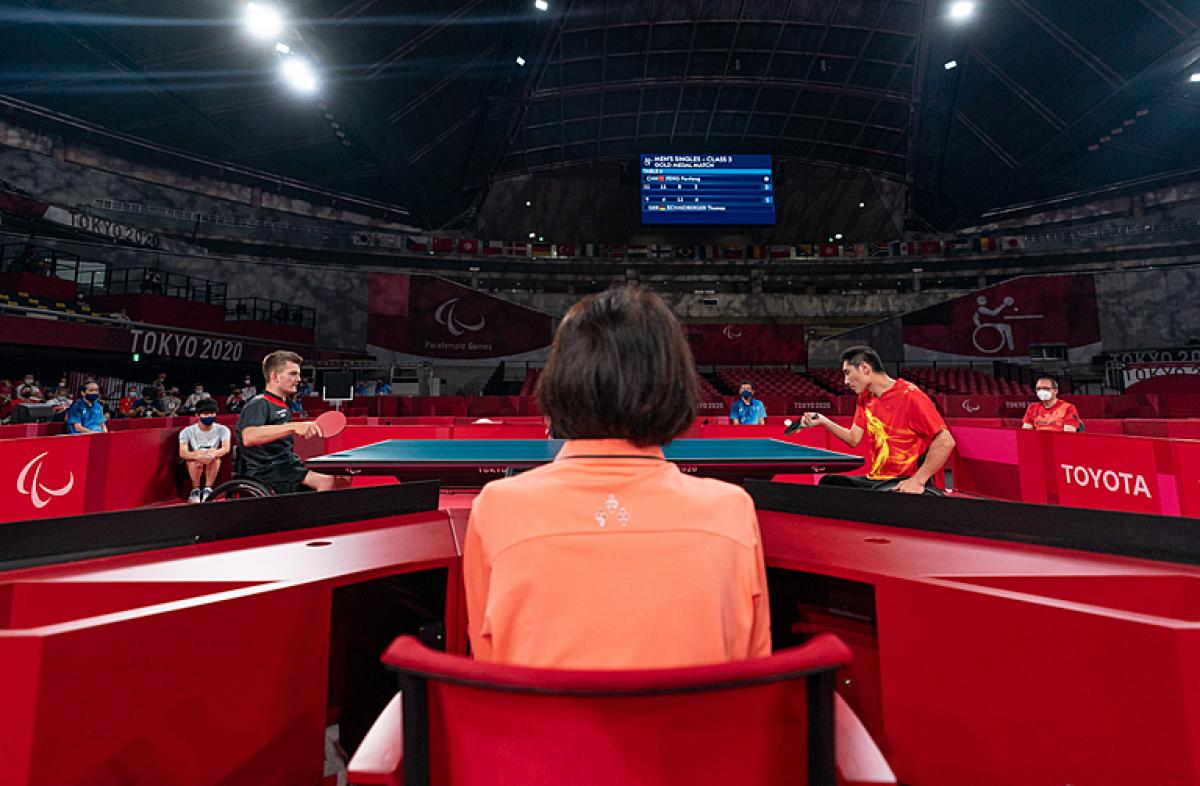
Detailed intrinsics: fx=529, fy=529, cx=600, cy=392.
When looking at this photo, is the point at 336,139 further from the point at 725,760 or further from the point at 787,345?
the point at 725,760

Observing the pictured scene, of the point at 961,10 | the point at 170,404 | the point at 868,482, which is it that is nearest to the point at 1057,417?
the point at 868,482

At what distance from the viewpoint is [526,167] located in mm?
20188

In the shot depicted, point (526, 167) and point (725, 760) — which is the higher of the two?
point (526, 167)

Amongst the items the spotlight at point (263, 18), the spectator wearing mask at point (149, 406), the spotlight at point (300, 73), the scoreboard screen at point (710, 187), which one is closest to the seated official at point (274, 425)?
the spotlight at point (263, 18)

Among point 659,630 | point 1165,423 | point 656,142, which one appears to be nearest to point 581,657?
point 659,630

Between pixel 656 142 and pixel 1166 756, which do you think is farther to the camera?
pixel 656 142

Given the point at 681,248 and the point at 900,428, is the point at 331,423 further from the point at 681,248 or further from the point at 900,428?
the point at 681,248

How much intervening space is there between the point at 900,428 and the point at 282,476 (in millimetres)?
4560

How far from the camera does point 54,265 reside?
13.6m

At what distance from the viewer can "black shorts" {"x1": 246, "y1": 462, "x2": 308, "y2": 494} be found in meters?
3.97

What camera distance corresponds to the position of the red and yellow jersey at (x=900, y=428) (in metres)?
3.54

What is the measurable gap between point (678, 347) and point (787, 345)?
19.9m

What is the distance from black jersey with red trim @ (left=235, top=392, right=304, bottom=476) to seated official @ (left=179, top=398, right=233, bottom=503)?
8.33 ft

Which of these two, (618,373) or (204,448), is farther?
(204,448)
